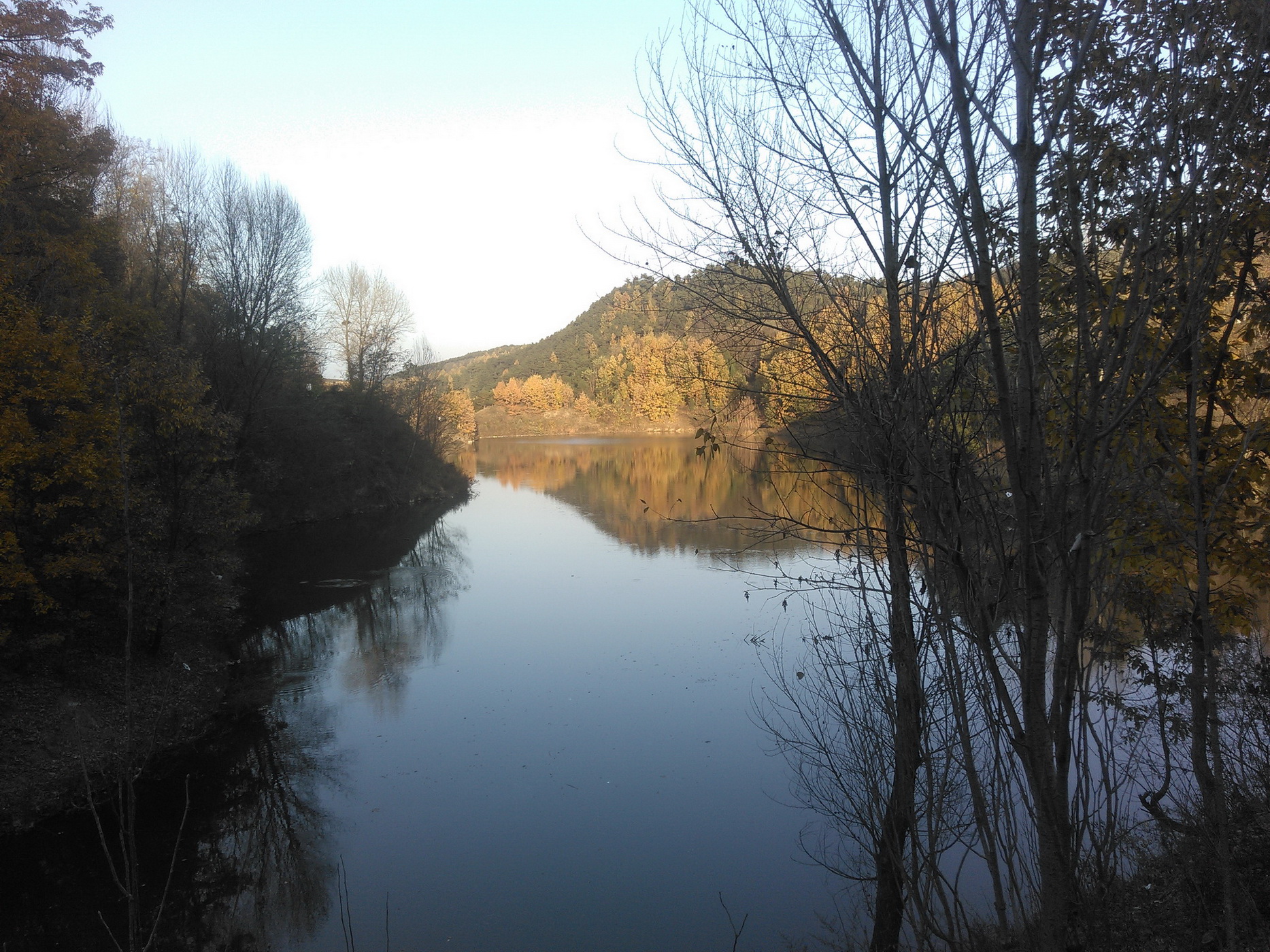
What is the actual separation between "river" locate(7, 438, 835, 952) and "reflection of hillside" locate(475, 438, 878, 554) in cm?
41

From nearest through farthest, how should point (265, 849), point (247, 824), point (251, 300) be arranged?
point (265, 849)
point (247, 824)
point (251, 300)

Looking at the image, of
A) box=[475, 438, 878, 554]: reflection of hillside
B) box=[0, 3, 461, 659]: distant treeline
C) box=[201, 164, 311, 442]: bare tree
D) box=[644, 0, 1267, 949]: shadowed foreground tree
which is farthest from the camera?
box=[201, 164, 311, 442]: bare tree

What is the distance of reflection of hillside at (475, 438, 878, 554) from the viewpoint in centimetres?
485

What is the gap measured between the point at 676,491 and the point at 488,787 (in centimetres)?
2115

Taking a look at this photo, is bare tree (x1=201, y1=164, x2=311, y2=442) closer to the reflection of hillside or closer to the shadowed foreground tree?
the reflection of hillside

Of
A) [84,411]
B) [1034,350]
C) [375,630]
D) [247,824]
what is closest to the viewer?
[1034,350]

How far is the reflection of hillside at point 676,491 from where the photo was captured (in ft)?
15.9

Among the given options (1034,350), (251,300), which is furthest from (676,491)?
(1034,350)

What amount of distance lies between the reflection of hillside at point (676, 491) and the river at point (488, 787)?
41 centimetres

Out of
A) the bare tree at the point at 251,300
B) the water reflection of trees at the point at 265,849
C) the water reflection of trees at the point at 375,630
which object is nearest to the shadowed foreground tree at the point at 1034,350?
the water reflection of trees at the point at 265,849

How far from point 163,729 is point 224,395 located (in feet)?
43.3

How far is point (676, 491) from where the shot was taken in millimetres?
29641

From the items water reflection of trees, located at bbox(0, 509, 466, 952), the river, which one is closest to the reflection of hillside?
the river

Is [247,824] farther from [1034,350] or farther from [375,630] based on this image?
[1034,350]
